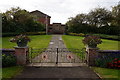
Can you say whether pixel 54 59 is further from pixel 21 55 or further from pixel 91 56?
pixel 91 56

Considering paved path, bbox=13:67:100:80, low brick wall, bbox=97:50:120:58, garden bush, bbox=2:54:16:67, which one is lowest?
paved path, bbox=13:67:100:80

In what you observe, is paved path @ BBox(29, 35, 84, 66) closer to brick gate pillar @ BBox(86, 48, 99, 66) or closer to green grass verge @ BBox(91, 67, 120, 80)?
brick gate pillar @ BBox(86, 48, 99, 66)

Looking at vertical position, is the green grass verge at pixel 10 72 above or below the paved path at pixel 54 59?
below

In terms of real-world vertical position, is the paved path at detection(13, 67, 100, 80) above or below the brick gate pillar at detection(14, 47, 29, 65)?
below

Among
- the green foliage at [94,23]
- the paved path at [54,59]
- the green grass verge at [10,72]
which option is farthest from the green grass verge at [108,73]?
the green foliage at [94,23]

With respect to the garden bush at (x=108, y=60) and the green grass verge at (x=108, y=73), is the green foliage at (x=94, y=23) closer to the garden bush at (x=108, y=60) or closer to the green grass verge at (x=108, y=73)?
the garden bush at (x=108, y=60)

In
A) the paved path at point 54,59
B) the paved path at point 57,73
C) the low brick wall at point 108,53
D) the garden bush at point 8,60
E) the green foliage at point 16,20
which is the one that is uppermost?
the green foliage at point 16,20

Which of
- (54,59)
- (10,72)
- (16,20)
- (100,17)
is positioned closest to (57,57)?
(54,59)

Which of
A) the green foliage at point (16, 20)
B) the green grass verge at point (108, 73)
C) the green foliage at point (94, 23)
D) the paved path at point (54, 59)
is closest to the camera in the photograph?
the green grass verge at point (108, 73)

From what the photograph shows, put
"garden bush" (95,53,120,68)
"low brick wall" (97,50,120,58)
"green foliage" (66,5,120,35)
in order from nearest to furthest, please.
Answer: "garden bush" (95,53,120,68) < "low brick wall" (97,50,120,58) < "green foliage" (66,5,120,35)

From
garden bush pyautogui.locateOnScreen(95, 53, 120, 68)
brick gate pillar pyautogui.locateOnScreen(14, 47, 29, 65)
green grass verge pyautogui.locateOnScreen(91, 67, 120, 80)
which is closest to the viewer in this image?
green grass verge pyautogui.locateOnScreen(91, 67, 120, 80)

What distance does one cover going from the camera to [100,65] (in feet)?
28.8

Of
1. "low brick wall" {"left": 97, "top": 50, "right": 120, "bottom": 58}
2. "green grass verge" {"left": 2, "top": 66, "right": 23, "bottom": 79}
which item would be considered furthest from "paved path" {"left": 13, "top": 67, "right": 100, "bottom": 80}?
"low brick wall" {"left": 97, "top": 50, "right": 120, "bottom": 58}

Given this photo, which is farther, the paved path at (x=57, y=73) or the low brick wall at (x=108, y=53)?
the low brick wall at (x=108, y=53)
